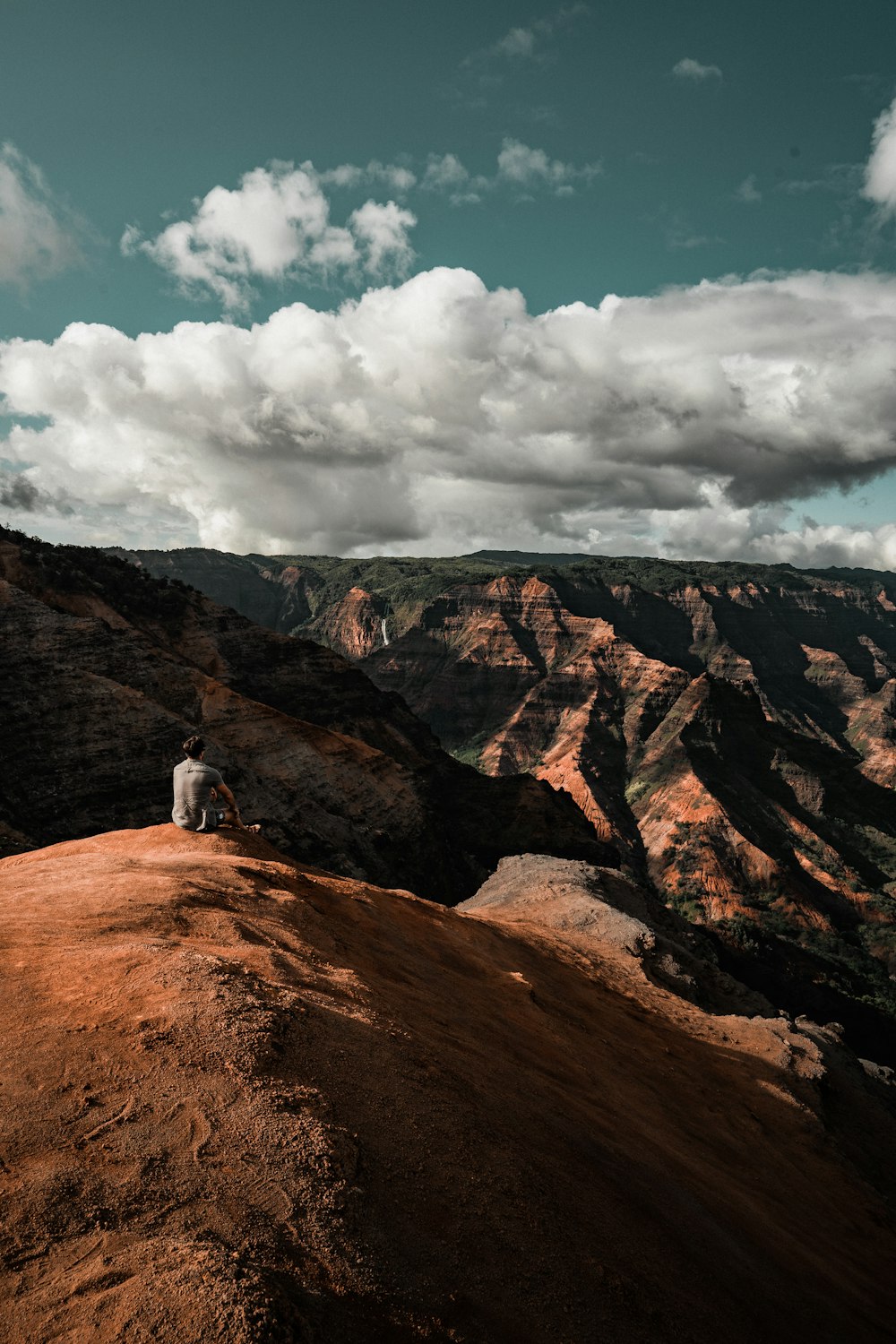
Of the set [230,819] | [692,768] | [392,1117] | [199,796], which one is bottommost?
[692,768]

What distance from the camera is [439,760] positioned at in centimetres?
Result: 7881

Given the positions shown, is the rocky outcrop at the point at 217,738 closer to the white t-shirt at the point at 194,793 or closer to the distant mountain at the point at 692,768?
the white t-shirt at the point at 194,793

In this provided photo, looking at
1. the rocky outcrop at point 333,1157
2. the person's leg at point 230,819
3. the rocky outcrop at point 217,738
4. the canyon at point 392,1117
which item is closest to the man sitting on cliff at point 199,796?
the person's leg at point 230,819

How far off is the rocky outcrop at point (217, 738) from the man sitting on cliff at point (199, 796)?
17.5 metres

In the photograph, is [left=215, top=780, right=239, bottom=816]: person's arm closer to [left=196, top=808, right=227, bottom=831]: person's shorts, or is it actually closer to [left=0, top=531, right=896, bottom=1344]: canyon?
[left=196, top=808, right=227, bottom=831]: person's shorts

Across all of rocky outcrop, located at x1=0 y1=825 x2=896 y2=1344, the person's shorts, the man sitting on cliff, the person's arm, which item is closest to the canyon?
rocky outcrop, located at x1=0 y1=825 x2=896 y2=1344

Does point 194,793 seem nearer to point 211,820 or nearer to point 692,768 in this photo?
point 211,820

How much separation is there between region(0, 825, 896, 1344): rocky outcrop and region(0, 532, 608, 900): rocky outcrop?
72.3 feet

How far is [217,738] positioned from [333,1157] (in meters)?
41.3

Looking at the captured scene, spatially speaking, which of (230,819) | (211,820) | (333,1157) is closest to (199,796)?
(211,820)

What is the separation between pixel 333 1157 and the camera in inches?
213

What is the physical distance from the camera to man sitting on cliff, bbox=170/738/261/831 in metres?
13.1

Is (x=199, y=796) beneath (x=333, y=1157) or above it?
above

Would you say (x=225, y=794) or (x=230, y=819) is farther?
(x=230, y=819)
